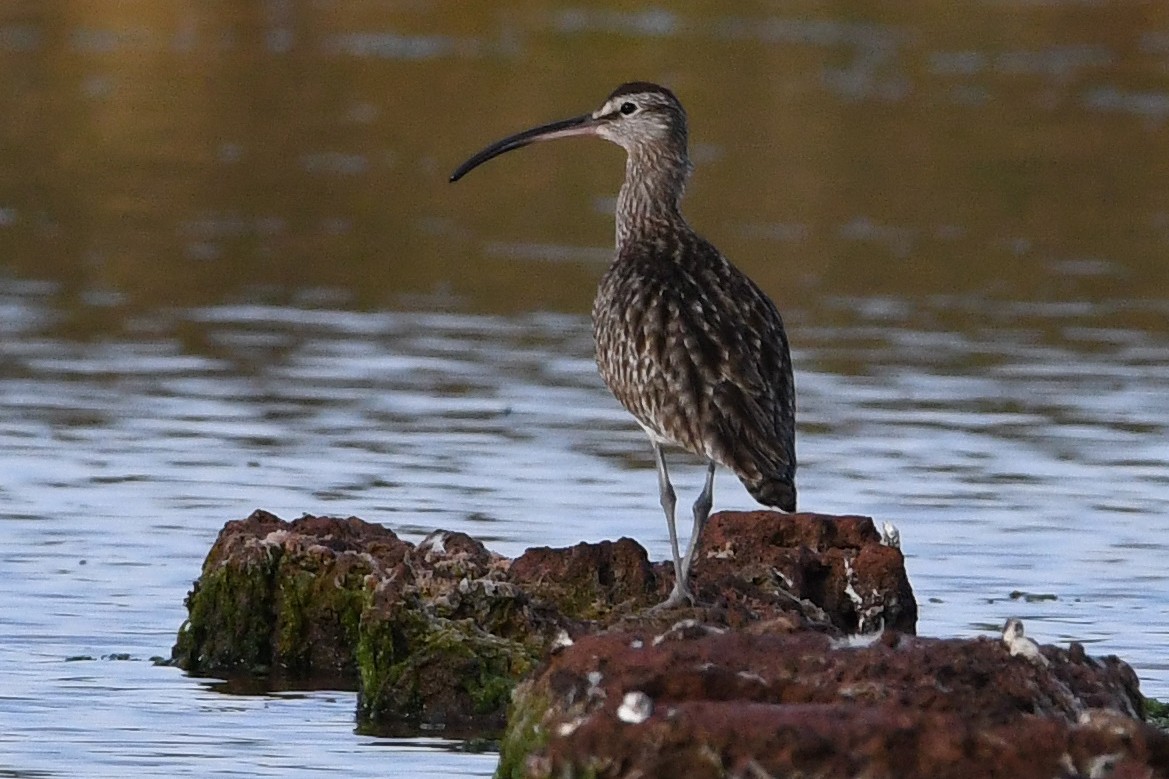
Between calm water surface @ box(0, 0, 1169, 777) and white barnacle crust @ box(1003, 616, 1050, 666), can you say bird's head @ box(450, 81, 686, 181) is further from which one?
white barnacle crust @ box(1003, 616, 1050, 666)

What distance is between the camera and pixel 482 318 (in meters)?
16.2

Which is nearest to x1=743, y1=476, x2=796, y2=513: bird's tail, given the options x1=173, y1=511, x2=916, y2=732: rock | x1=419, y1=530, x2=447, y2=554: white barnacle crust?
x1=173, y1=511, x2=916, y2=732: rock

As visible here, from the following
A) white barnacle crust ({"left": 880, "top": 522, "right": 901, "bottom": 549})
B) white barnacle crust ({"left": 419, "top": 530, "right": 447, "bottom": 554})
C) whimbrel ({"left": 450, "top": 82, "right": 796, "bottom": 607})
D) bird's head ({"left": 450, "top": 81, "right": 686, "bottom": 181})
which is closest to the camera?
whimbrel ({"left": 450, "top": 82, "right": 796, "bottom": 607})

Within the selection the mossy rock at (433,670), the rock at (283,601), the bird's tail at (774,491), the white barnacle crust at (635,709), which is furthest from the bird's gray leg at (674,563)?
the white barnacle crust at (635,709)

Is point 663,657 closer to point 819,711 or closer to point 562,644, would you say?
point 819,711

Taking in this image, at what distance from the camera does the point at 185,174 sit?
2198 centimetres

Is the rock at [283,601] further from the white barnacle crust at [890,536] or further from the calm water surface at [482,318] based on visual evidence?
the white barnacle crust at [890,536]

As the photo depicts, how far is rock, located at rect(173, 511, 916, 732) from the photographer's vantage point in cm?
825

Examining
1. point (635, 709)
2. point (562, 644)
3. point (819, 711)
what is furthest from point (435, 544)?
point (819, 711)

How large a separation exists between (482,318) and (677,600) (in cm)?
824

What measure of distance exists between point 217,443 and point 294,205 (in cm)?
814

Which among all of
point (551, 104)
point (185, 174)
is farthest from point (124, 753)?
point (551, 104)

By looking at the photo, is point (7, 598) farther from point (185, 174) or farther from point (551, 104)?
point (551, 104)

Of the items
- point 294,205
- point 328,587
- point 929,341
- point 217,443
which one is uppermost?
point 294,205
